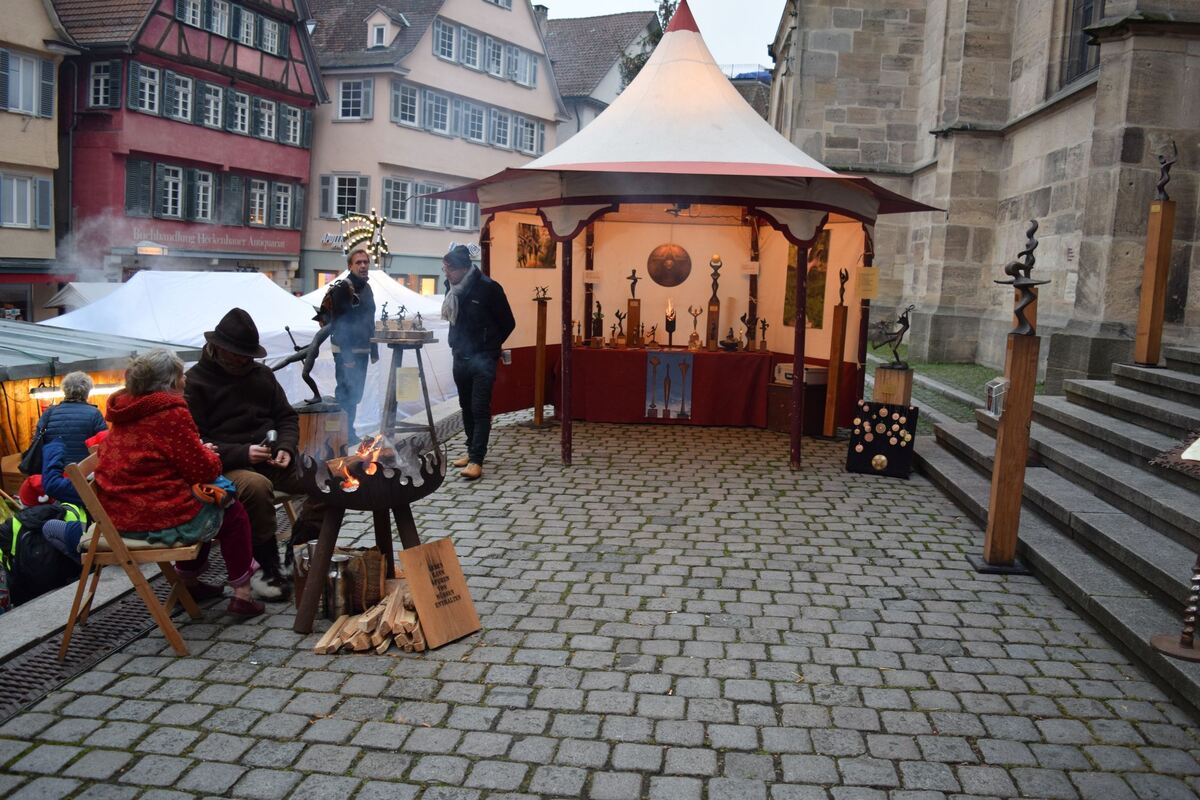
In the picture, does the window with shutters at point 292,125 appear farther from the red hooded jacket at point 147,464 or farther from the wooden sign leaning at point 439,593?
the wooden sign leaning at point 439,593

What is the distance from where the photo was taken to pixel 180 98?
26.2m

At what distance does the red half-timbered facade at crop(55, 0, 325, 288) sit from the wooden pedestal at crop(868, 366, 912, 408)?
875 inches

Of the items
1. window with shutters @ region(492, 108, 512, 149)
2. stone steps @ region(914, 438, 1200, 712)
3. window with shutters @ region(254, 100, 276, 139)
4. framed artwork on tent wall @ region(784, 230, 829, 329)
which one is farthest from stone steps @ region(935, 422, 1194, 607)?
window with shutters @ region(492, 108, 512, 149)

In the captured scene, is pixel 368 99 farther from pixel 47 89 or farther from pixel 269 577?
pixel 269 577

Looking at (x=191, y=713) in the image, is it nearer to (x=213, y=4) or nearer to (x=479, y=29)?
(x=213, y=4)

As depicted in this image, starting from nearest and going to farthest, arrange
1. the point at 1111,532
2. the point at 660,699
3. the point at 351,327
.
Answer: the point at 660,699
the point at 1111,532
the point at 351,327

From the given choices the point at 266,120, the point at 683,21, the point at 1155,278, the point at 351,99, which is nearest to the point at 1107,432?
the point at 1155,278

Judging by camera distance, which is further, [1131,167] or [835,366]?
[835,366]

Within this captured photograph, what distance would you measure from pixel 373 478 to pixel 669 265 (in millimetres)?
7449

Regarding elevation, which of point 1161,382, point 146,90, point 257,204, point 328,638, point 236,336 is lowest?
point 328,638

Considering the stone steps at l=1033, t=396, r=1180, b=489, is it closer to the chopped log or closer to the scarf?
the chopped log

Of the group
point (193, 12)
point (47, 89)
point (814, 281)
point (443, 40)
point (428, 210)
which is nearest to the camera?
point (814, 281)

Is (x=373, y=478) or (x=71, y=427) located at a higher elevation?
(x=373, y=478)

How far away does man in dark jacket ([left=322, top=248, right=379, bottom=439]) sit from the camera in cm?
863
